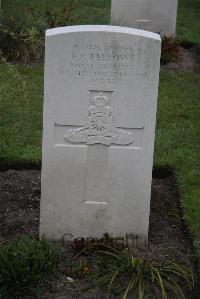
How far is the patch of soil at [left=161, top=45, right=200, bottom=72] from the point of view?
10570mm

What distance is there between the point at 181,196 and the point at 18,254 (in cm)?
194

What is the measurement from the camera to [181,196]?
5.80m

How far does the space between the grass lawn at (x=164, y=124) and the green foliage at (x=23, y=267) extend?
1.19 m

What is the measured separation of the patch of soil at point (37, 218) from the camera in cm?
461

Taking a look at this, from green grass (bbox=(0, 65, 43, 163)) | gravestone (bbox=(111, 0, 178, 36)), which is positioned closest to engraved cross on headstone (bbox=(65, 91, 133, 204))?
green grass (bbox=(0, 65, 43, 163))

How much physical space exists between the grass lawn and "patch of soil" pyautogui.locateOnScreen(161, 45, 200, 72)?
349 mm

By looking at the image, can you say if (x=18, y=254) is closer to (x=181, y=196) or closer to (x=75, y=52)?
(x=75, y=52)

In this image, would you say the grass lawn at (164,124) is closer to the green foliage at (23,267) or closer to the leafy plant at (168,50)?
the leafy plant at (168,50)

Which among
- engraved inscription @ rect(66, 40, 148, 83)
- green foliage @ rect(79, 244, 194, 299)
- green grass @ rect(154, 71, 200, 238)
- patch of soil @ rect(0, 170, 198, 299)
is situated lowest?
green foliage @ rect(79, 244, 194, 299)

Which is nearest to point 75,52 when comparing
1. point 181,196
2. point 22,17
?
point 181,196

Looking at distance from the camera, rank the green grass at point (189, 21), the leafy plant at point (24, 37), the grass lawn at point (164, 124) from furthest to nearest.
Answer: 1. the green grass at point (189, 21)
2. the leafy plant at point (24, 37)
3. the grass lawn at point (164, 124)

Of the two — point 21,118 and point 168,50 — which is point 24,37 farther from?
point 168,50

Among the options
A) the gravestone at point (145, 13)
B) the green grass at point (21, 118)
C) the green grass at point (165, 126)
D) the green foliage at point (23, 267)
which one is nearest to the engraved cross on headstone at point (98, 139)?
the green foliage at point (23, 267)

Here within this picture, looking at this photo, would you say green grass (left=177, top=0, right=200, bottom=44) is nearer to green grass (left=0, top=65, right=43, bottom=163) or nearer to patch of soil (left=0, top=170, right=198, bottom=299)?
green grass (left=0, top=65, right=43, bottom=163)
